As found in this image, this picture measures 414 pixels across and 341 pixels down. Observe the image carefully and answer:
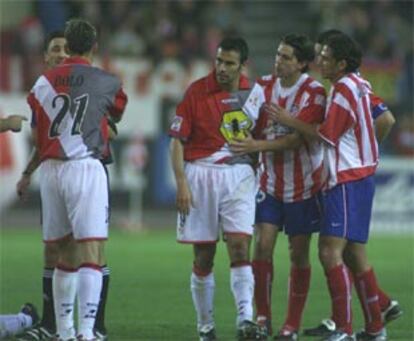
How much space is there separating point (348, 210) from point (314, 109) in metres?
0.87

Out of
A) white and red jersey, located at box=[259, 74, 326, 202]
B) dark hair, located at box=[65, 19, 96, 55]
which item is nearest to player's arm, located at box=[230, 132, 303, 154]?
white and red jersey, located at box=[259, 74, 326, 202]

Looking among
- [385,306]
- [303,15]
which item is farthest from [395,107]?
[385,306]

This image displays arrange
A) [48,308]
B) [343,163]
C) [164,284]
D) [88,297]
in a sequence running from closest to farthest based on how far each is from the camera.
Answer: [88,297] → [343,163] → [48,308] → [164,284]

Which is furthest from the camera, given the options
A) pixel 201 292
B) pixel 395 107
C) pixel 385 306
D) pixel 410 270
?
pixel 395 107

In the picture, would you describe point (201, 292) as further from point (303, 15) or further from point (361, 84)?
point (303, 15)

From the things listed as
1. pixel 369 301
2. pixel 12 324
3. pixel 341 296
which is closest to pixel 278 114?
pixel 341 296

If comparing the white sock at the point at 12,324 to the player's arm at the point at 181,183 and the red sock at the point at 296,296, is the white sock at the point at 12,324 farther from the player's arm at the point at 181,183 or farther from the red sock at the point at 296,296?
the red sock at the point at 296,296

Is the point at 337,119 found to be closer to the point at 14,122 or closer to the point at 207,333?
the point at 207,333

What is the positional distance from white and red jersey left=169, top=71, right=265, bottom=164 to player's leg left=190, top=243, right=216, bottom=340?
2.28ft

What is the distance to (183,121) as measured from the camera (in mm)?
10031

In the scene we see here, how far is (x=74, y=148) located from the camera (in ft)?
30.6

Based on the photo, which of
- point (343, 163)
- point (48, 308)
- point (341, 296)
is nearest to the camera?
point (341, 296)

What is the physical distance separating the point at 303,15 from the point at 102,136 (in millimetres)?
19719

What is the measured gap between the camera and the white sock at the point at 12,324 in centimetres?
1005
